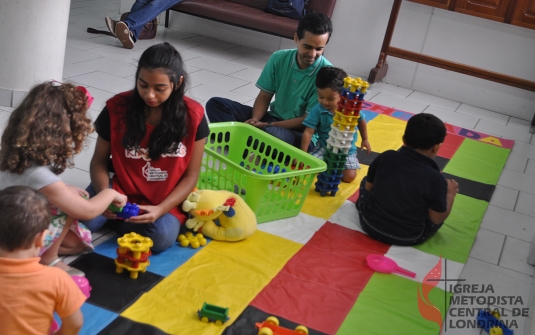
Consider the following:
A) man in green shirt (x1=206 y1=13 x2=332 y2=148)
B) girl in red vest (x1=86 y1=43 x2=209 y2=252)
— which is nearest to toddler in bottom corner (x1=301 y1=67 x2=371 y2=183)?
man in green shirt (x1=206 y1=13 x2=332 y2=148)

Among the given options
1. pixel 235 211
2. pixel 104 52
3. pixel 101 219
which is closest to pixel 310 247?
pixel 235 211

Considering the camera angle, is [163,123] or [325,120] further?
[325,120]

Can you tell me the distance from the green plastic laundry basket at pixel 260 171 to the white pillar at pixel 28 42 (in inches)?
43.7

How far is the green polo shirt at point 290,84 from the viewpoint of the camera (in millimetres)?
3303

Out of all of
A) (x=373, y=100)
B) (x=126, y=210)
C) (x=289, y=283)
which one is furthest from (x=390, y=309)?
(x=373, y=100)

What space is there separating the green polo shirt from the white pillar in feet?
3.98

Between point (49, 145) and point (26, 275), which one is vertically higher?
point (49, 145)

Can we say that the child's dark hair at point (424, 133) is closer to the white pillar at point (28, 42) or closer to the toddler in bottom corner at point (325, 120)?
the toddler in bottom corner at point (325, 120)

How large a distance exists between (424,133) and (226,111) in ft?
4.01

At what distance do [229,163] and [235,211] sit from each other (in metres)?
0.23

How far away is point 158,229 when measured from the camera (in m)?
2.35

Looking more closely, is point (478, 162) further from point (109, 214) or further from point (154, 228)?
point (109, 214)

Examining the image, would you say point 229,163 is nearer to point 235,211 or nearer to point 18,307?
point 235,211

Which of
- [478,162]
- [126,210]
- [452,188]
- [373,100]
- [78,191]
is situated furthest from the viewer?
[373,100]
